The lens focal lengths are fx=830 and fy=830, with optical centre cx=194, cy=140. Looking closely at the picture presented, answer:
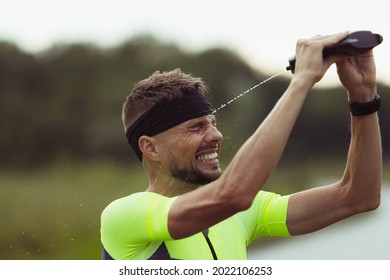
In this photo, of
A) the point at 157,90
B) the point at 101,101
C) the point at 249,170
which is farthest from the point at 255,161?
the point at 101,101

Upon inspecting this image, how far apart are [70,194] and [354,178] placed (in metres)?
3.42

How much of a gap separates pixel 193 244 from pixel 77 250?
137 inches

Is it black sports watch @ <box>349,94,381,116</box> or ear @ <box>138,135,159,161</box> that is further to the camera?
ear @ <box>138,135,159,161</box>

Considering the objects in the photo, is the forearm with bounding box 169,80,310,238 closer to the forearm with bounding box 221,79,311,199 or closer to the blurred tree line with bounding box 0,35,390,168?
the forearm with bounding box 221,79,311,199

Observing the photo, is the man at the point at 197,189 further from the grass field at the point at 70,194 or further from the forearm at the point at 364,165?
the grass field at the point at 70,194

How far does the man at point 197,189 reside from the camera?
80.4 inches

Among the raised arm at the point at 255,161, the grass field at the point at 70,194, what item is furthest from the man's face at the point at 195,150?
the grass field at the point at 70,194

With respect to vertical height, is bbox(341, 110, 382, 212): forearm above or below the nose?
below

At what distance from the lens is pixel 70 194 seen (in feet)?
17.7

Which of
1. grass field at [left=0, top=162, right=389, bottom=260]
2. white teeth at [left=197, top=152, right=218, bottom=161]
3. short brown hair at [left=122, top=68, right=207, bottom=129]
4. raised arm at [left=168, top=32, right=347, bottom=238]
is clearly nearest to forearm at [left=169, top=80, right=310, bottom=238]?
raised arm at [left=168, top=32, right=347, bottom=238]

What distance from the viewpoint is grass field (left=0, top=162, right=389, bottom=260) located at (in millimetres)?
4906

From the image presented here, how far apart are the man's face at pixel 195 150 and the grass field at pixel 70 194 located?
2.11m

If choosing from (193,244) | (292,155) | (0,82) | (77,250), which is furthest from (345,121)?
(193,244)

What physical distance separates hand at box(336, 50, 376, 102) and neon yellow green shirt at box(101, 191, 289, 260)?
383mm
